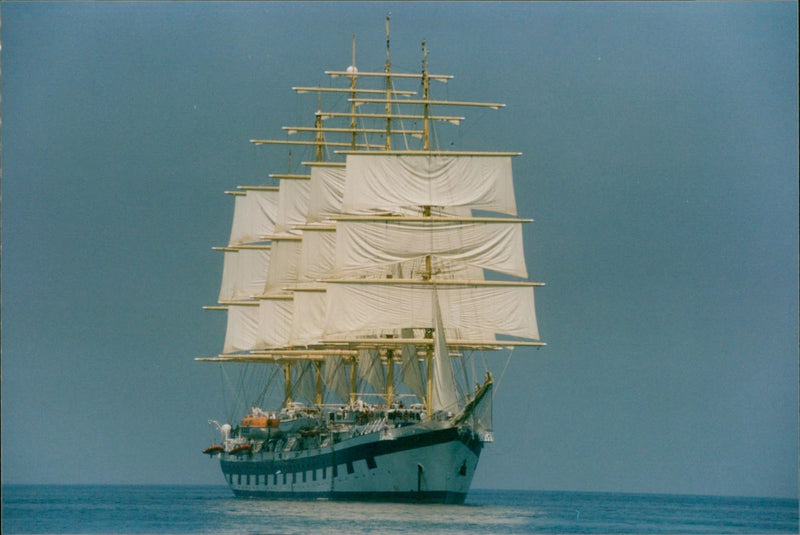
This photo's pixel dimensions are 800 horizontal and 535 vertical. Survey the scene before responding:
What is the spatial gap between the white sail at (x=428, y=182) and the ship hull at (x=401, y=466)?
51.6 ft

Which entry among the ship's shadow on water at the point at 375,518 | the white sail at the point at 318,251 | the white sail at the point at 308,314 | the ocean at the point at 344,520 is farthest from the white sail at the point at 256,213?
the ship's shadow on water at the point at 375,518

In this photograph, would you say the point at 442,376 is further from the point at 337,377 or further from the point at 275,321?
the point at 275,321

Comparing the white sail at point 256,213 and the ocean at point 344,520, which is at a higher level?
the white sail at point 256,213

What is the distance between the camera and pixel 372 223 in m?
91.9

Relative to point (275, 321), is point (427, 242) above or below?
below

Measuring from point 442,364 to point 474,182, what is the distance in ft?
49.2

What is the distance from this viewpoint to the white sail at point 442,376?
269 ft

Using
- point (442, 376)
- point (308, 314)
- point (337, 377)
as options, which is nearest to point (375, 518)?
point (442, 376)

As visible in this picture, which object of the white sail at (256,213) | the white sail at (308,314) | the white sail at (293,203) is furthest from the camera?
the white sail at (256,213)

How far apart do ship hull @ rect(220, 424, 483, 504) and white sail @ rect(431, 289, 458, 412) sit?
1.54 m

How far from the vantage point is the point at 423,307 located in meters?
91.0

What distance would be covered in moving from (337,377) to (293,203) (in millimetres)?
14010

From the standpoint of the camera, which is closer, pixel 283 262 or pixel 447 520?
pixel 447 520

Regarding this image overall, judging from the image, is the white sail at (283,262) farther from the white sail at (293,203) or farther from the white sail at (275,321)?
the white sail at (293,203)
